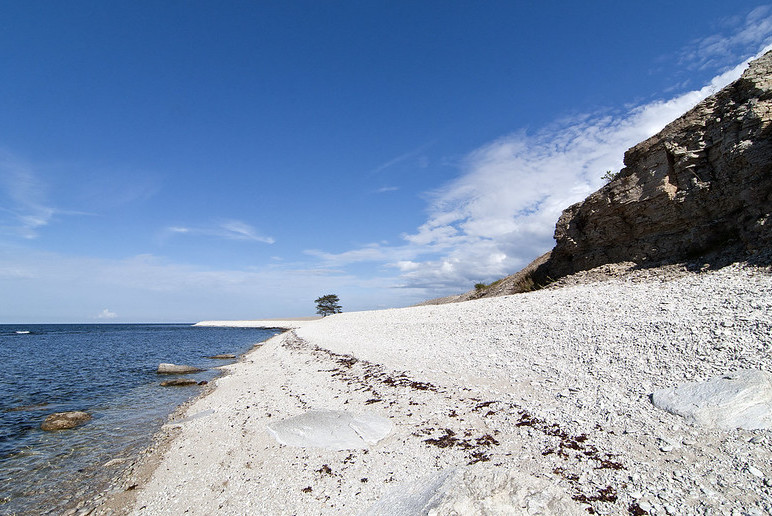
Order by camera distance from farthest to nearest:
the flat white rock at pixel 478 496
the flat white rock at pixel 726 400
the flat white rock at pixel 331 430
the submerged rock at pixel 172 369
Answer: the submerged rock at pixel 172 369 → the flat white rock at pixel 331 430 → the flat white rock at pixel 726 400 → the flat white rock at pixel 478 496

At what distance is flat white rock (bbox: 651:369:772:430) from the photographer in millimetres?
5469

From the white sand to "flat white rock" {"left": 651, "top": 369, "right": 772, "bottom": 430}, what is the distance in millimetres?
230

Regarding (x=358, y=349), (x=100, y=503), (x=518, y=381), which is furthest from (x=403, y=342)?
(x=100, y=503)

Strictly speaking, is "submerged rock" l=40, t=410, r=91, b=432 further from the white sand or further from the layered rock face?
the layered rock face

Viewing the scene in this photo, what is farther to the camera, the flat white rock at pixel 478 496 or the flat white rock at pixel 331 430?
the flat white rock at pixel 331 430

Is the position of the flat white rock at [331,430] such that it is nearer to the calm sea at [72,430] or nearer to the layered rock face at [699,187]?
the calm sea at [72,430]

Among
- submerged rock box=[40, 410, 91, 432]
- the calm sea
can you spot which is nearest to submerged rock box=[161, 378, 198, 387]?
the calm sea

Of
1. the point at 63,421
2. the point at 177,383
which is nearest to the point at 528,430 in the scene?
the point at 63,421

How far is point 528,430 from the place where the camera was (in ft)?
21.7

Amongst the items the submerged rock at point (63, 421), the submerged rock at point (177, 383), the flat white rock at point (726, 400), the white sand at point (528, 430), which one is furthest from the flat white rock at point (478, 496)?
the submerged rock at point (177, 383)

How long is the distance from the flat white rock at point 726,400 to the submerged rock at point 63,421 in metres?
15.7

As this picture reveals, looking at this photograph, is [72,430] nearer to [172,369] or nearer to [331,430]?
[331,430]

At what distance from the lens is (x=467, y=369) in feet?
35.3

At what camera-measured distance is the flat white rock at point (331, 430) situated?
23.7ft
